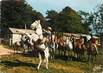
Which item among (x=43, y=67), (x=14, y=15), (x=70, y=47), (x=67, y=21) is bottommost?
(x=43, y=67)

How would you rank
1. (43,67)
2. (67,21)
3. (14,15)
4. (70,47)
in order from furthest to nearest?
(67,21) < (14,15) < (70,47) < (43,67)

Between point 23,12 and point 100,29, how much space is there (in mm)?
21173

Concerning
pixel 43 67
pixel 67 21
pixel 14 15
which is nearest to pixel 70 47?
pixel 43 67

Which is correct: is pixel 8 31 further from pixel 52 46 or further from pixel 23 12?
pixel 52 46

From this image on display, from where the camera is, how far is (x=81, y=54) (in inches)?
1217

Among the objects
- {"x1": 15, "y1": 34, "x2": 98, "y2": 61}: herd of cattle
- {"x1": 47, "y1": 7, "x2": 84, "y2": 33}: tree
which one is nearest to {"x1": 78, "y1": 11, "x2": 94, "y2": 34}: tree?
Result: {"x1": 47, "y1": 7, "x2": 84, "y2": 33}: tree

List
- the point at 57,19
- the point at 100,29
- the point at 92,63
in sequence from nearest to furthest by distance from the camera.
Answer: the point at 92,63
the point at 100,29
the point at 57,19

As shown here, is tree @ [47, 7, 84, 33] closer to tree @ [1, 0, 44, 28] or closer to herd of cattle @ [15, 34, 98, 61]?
tree @ [1, 0, 44, 28]

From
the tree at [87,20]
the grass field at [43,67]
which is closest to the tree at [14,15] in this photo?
the tree at [87,20]

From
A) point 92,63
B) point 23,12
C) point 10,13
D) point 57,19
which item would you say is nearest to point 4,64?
point 92,63

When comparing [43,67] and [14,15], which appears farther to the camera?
[14,15]

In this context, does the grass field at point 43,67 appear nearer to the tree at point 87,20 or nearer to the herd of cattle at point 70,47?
the herd of cattle at point 70,47

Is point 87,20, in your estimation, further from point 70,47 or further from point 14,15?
point 70,47

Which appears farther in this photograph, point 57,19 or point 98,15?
point 57,19
